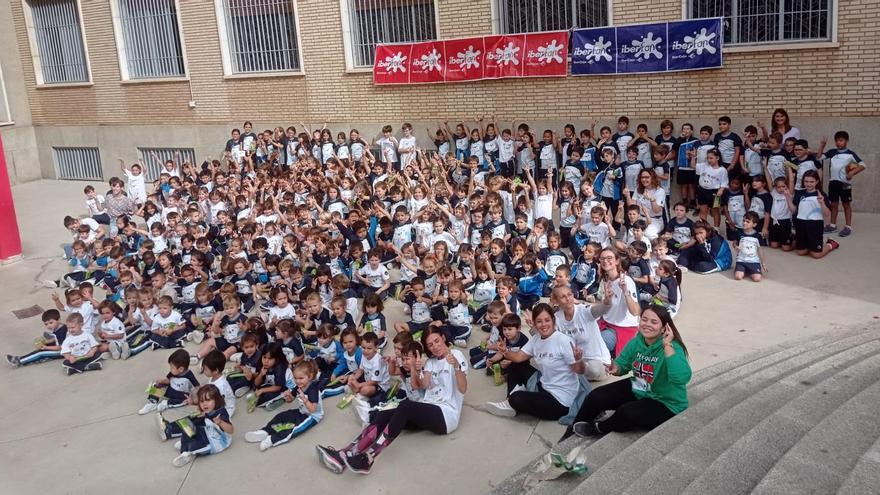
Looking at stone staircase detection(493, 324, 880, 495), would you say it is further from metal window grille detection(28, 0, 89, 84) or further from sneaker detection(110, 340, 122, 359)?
metal window grille detection(28, 0, 89, 84)

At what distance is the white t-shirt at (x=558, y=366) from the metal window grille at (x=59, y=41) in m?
18.7

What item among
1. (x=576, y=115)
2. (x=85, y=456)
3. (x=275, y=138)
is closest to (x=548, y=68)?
(x=576, y=115)

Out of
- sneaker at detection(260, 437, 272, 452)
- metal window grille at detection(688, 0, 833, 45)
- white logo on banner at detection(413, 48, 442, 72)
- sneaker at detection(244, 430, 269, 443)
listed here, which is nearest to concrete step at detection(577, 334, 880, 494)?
sneaker at detection(260, 437, 272, 452)

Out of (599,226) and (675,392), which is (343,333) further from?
(599,226)

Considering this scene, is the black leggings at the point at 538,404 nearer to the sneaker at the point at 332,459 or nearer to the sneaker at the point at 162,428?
the sneaker at the point at 332,459

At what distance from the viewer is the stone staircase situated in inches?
182

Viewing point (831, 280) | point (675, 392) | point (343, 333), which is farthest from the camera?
point (831, 280)

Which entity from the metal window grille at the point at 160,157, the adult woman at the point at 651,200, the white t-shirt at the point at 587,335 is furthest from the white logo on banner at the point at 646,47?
the metal window grille at the point at 160,157

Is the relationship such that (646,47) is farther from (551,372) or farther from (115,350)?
(115,350)

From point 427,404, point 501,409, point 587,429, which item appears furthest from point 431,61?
point 587,429

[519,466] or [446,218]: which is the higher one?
[446,218]

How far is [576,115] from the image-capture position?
14938mm

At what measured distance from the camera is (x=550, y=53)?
14.9 metres

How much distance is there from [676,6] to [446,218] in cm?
556
